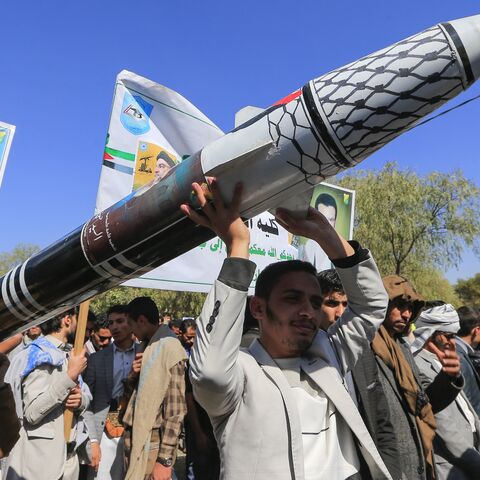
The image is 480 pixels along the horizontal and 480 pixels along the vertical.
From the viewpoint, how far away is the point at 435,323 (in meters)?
3.34

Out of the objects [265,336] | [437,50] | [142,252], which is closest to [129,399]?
[142,252]

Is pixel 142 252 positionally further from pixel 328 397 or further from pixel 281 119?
pixel 328 397

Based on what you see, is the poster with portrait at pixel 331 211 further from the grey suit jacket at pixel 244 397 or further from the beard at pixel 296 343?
the grey suit jacket at pixel 244 397

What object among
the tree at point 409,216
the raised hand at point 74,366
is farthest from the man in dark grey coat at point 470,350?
the tree at point 409,216

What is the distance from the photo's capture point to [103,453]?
4.11 metres

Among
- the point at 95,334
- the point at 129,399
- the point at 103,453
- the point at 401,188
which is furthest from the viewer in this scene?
the point at 401,188

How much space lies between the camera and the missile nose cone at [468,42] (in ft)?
5.33

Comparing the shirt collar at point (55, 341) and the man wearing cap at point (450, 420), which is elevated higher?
the shirt collar at point (55, 341)

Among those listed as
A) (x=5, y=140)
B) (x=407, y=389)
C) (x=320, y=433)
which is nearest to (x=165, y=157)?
(x=5, y=140)

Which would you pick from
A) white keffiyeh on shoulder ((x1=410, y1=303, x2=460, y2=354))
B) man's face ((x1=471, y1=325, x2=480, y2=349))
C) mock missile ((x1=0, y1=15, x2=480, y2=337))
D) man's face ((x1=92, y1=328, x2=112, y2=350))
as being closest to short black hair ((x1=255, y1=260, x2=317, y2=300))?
mock missile ((x1=0, y1=15, x2=480, y2=337))

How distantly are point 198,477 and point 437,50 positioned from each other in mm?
3034

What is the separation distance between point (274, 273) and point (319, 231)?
312mm

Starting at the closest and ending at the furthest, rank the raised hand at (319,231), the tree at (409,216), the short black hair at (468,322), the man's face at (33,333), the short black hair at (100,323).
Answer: the raised hand at (319,231) < the short black hair at (468,322) < the man's face at (33,333) < the short black hair at (100,323) < the tree at (409,216)

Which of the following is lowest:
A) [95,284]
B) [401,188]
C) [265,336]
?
[265,336]
